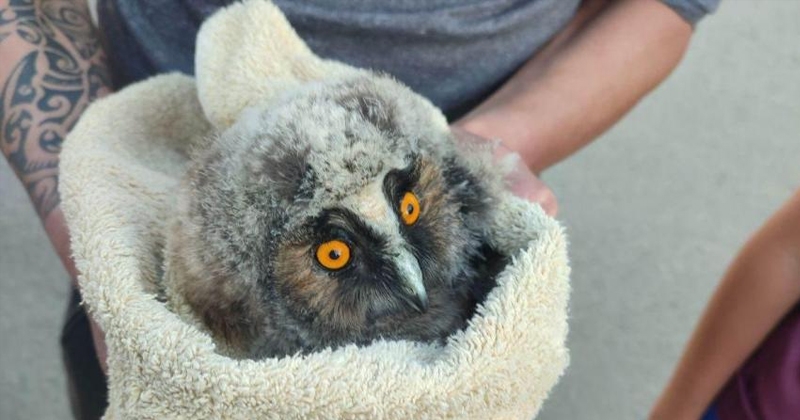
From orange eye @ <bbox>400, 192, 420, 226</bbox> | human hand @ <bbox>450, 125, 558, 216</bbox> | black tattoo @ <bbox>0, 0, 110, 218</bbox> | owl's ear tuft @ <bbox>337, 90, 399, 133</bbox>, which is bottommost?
black tattoo @ <bbox>0, 0, 110, 218</bbox>

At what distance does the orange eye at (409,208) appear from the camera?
603mm

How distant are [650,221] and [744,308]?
110 cm

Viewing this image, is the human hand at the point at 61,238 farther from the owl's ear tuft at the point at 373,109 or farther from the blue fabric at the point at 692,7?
the blue fabric at the point at 692,7

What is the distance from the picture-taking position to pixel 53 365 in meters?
1.62

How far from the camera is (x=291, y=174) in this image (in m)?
0.57

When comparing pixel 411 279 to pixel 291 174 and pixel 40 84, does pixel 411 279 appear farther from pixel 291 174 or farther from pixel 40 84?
pixel 40 84

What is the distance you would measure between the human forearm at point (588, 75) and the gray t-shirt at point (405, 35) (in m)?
0.03

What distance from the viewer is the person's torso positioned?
2.61 ft

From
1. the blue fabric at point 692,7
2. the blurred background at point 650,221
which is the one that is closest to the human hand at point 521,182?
the blue fabric at point 692,7

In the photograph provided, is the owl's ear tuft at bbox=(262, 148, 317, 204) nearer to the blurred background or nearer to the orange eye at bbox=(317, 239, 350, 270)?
the orange eye at bbox=(317, 239, 350, 270)

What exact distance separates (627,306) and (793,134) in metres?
0.70

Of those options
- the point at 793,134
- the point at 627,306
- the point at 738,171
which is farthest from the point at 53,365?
the point at 793,134

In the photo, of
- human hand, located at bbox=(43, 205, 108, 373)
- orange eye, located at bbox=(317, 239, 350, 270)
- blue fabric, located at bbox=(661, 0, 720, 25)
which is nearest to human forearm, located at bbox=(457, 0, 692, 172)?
blue fabric, located at bbox=(661, 0, 720, 25)

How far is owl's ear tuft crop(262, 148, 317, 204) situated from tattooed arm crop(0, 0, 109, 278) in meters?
0.36
